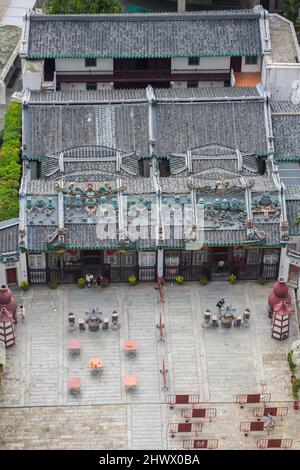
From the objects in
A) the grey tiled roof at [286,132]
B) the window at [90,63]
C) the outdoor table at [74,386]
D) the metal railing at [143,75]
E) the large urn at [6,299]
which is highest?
the window at [90,63]

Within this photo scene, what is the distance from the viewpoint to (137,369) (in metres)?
90.0

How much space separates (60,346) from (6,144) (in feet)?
82.7

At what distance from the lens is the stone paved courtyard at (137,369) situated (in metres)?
84.6

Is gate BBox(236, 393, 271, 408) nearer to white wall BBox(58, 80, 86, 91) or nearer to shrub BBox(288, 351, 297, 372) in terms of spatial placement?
shrub BBox(288, 351, 297, 372)

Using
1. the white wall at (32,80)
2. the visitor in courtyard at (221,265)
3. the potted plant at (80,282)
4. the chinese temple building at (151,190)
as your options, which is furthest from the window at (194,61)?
the potted plant at (80,282)

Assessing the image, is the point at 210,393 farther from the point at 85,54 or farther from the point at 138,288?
the point at 85,54

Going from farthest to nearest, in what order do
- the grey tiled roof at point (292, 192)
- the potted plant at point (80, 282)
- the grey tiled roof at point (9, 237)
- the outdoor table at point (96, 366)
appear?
1. the grey tiled roof at point (292, 192)
2. the potted plant at point (80, 282)
3. the grey tiled roof at point (9, 237)
4. the outdoor table at point (96, 366)

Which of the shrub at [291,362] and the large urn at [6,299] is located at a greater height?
the large urn at [6,299]

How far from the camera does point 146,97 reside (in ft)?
358

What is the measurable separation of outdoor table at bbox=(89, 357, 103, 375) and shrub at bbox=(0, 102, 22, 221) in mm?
17287

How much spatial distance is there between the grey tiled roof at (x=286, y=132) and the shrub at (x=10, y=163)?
25931mm

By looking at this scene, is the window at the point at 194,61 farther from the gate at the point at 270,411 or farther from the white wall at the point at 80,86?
the gate at the point at 270,411
